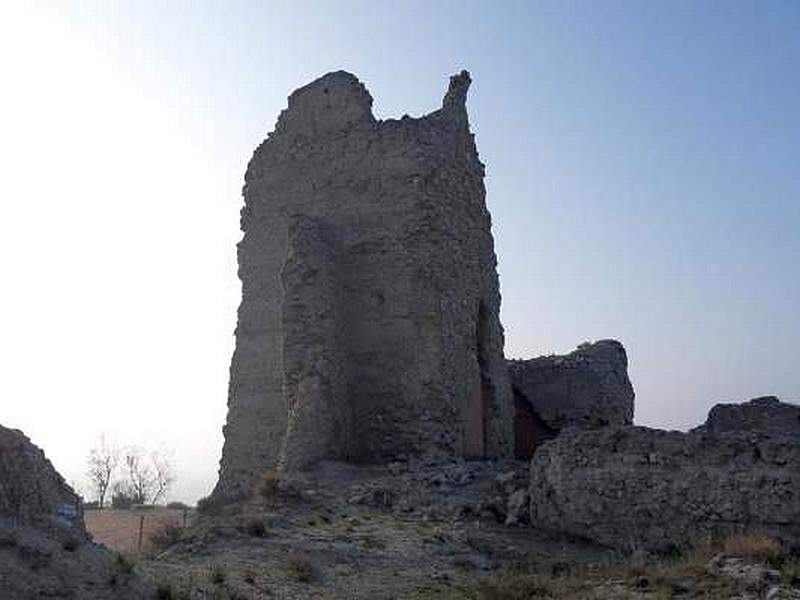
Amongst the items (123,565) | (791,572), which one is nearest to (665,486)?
(791,572)

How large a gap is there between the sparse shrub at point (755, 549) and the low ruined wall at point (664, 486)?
740mm

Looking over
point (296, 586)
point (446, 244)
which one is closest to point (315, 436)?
point (446, 244)

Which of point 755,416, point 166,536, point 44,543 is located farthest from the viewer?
point 755,416

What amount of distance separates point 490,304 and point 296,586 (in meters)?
9.83

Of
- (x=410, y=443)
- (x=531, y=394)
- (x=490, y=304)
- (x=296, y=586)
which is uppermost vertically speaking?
(x=490, y=304)

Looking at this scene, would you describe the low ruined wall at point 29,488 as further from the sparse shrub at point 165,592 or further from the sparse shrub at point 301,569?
the sparse shrub at point 301,569

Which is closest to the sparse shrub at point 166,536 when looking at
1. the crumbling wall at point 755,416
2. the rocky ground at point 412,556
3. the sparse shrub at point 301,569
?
the rocky ground at point 412,556

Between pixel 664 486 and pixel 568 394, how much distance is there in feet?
28.7

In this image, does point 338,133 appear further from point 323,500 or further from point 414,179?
point 323,500

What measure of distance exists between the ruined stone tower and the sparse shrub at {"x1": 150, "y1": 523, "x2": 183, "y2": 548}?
9.27 feet

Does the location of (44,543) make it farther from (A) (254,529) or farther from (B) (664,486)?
(B) (664,486)

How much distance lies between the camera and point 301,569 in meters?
8.62

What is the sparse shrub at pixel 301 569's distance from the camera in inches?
336

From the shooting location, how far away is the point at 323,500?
40.5ft
